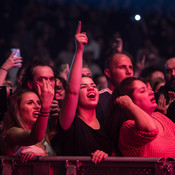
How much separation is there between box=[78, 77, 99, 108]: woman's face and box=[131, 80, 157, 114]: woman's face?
1.01 feet

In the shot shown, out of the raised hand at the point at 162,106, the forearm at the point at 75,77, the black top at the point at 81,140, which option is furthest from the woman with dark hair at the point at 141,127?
the raised hand at the point at 162,106

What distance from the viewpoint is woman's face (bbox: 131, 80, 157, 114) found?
3076 mm

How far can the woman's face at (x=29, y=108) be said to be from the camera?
3223mm

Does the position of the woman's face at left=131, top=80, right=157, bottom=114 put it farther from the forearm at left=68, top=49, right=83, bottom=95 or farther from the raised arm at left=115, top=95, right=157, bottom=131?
the forearm at left=68, top=49, right=83, bottom=95

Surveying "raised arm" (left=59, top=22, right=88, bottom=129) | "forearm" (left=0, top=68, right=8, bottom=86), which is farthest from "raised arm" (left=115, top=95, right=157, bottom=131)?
"forearm" (left=0, top=68, right=8, bottom=86)

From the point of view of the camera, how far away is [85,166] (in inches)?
100

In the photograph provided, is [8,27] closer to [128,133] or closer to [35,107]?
[35,107]

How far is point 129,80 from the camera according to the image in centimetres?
324

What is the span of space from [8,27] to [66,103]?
232 inches

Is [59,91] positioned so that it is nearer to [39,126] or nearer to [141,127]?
[39,126]

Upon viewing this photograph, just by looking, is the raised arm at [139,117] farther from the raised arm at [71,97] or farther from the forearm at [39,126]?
the forearm at [39,126]

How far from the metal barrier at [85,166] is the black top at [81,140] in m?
0.39


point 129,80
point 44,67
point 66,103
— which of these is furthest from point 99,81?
point 66,103

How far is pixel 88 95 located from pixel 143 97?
434 mm
